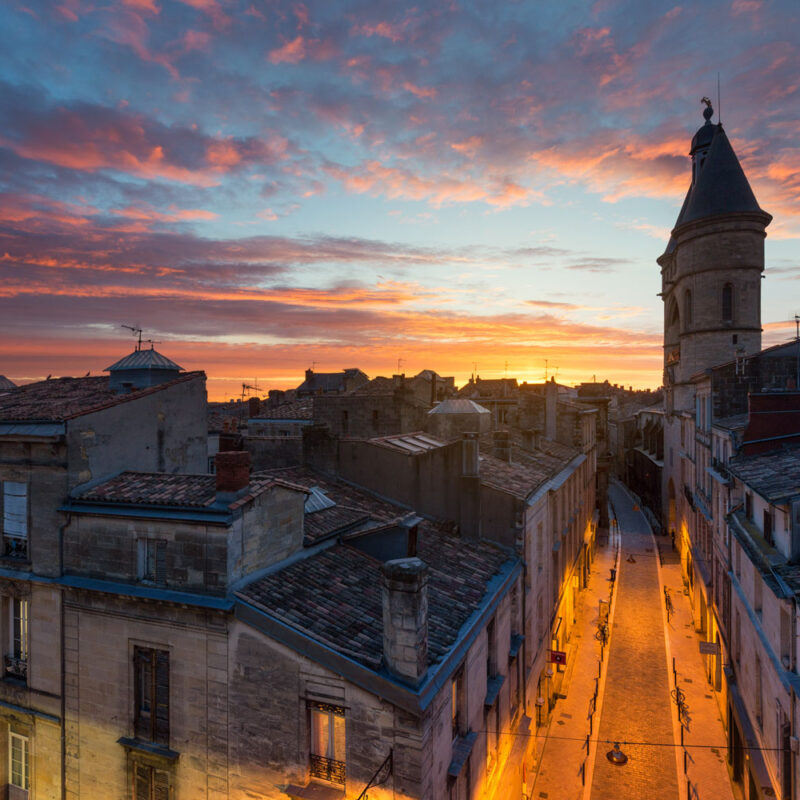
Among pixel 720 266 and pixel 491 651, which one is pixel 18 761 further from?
pixel 720 266

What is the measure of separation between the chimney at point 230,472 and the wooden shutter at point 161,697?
4.16 metres

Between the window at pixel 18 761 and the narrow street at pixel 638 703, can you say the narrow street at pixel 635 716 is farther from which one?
the window at pixel 18 761

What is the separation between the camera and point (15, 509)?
613 inches

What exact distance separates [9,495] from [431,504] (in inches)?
527

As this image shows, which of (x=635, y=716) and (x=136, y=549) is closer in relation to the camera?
(x=136, y=549)

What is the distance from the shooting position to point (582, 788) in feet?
65.6

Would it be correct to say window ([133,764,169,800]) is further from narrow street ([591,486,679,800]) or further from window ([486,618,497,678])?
narrow street ([591,486,679,800])

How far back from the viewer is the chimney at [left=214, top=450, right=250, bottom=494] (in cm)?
1284

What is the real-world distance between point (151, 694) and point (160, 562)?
309 centimetres

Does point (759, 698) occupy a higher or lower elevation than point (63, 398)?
lower

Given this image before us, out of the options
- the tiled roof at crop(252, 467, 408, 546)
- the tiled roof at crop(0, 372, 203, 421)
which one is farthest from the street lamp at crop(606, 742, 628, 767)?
the tiled roof at crop(0, 372, 203, 421)

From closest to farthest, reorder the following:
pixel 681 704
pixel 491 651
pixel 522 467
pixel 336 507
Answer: pixel 491 651 < pixel 336 507 < pixel 681 704 < pixel 522 467

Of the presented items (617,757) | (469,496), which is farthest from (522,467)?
(617,757)

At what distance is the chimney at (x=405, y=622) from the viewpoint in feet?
35.9
